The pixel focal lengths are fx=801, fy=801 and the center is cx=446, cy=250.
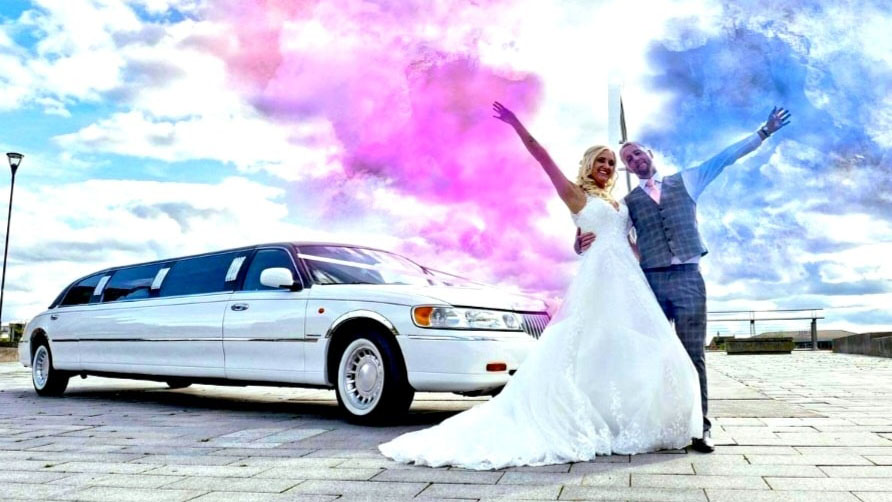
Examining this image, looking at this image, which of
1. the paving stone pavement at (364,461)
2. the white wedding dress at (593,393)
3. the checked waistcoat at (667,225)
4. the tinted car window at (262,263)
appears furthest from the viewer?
the tinted car window at (262,263)

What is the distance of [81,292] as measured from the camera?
33.4 ft

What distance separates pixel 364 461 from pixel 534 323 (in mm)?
2371

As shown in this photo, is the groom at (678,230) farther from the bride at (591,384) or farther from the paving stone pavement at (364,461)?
the paving stone pavement at (364,461)

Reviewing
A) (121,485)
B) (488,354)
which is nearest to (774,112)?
(488,354)

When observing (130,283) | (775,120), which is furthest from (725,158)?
(130,283)

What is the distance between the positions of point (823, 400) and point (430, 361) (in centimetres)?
424

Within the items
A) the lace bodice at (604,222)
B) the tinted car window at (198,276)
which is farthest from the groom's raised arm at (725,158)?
the tinted car window at (198,276)

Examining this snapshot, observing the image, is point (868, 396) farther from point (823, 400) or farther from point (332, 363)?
point (332, 363)

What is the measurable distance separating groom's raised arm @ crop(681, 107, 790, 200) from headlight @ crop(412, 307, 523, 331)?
183cm

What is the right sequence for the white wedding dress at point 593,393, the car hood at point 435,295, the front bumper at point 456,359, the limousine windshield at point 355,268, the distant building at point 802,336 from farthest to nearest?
1. the distant building at point 802,336
2. the limousine windshield at point 355,268
3. the car hood at point 435,295
4. the front bumper at point 456,359
5. the white wedding dress at point 593,393

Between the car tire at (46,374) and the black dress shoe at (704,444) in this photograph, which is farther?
the car tire at (46,374)

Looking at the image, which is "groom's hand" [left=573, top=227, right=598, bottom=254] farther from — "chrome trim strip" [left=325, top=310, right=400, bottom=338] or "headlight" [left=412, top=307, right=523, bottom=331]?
"chrome trim strip" [left=325, top=310, right=400, bottom=338]

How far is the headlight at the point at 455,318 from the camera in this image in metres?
6.05

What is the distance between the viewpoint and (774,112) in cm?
514
